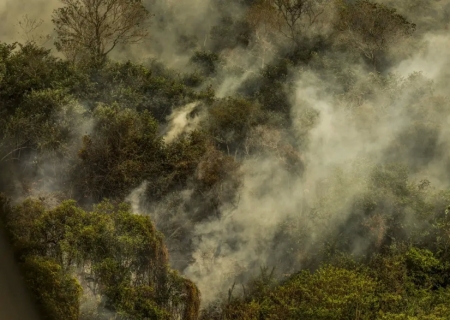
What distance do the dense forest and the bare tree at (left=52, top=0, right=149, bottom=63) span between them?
0.34 feet

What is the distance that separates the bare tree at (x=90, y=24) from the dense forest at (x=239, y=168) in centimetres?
10

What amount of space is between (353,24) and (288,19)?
3.60 metres

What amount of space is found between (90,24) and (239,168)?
1045 cm

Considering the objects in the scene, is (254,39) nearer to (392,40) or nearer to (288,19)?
(288,19)

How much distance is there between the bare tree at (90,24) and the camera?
23.2 meters

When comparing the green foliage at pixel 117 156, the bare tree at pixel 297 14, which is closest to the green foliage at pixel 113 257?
the green foliage at pixel 117 156

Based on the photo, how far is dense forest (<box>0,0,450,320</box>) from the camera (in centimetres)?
1366

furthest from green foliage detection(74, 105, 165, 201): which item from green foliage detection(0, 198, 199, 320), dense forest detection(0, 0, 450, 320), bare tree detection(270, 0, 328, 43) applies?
bare tree detection(270, 0, 328, 43)

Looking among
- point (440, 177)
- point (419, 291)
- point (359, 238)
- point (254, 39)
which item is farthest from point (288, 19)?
point (419, 291)

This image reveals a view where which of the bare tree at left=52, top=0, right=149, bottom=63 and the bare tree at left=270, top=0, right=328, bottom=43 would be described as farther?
the bare tree at left=270, top=0, right=328, bottom=43

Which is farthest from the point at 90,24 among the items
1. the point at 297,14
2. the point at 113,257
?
the point at 113,257

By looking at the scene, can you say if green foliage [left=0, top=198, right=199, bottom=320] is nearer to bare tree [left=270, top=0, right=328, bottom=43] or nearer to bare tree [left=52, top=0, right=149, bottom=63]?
bare tree [left=52, top=0, right=149, bottom=63]

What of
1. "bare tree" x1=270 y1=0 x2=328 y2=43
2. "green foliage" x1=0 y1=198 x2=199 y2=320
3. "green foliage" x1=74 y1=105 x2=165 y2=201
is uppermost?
"bare tree" x1=270 y1=0 x2=328 y2=43

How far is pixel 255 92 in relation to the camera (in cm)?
2325
